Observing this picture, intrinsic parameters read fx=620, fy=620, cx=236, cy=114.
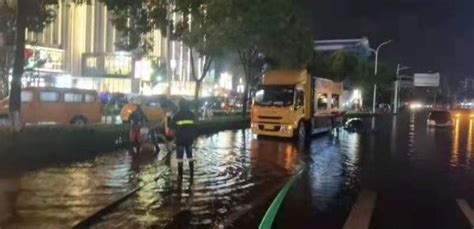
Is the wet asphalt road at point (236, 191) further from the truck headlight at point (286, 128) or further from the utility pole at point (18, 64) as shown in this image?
the truck headlight at point (286, 128)

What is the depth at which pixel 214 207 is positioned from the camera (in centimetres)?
1087

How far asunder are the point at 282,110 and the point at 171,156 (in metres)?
11.2

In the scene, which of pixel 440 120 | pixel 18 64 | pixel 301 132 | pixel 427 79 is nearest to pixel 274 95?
pixel 301 132

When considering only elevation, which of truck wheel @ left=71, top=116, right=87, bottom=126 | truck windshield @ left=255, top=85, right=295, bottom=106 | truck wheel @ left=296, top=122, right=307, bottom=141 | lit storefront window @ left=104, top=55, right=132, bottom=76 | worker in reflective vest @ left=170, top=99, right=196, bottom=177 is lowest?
truck wheel @ left=296, top=122, right=307, bottom=141

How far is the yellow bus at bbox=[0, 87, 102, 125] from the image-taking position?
26.7 meters

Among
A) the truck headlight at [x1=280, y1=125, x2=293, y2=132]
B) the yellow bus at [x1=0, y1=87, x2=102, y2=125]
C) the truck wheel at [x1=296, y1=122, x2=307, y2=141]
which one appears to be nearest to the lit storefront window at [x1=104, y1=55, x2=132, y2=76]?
the yellow bus at [x1=0, y1=87, x2=102, y2=125]

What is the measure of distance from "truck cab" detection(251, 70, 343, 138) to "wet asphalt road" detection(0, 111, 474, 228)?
6902mm

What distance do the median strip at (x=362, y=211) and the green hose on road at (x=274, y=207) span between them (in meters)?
1.19

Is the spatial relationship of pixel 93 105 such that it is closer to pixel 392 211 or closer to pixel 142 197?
pixel 142 197

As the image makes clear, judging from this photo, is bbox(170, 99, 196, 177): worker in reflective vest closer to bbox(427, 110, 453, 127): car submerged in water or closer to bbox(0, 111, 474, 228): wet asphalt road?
bbox(0, 111, 474, 228): wet asphalt road

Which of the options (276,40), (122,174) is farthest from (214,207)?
(276,40)

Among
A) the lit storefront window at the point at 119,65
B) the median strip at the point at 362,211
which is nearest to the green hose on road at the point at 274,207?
the median strip at the point at 362,211

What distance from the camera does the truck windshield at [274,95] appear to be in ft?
93.4

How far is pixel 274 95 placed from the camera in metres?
28.9
